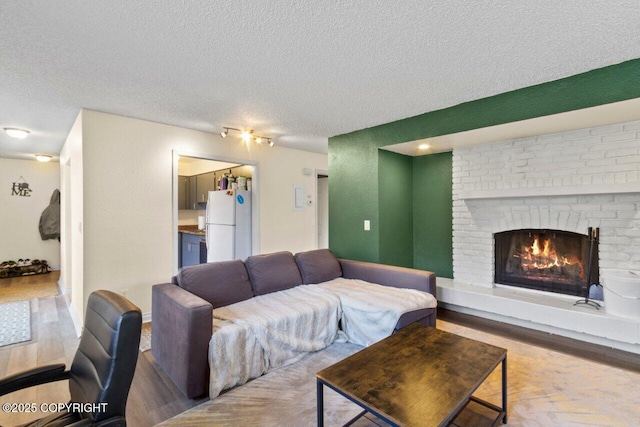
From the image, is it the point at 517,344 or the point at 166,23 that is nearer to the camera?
the point at 166,23

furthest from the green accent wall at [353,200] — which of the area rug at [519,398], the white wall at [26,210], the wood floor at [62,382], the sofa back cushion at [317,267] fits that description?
the white wall at [26,210]

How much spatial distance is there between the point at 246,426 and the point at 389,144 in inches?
121

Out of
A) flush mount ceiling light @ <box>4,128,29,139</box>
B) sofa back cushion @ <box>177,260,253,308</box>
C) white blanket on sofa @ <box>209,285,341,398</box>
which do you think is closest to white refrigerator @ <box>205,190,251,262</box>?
sofa back cushion @ <box>177,260,253,308</box>

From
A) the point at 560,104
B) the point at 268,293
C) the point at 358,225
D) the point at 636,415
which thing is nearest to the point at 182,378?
the point at 268,293

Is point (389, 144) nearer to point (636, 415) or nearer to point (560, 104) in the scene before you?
point (560, 104)

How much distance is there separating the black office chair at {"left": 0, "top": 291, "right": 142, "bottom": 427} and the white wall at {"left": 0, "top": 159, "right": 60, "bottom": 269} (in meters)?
6.74

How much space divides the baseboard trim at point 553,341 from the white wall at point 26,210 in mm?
7760

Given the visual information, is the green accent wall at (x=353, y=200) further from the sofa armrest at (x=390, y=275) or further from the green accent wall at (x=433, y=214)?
the green accent wall at (x=433, y=214)

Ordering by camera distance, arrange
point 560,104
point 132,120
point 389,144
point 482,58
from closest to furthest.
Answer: point 482,58
point 560,104
point 132,120
point 389,144

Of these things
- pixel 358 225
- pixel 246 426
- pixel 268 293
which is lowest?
pixel 246 426

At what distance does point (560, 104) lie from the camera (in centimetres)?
242

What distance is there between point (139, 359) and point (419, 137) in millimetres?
3476

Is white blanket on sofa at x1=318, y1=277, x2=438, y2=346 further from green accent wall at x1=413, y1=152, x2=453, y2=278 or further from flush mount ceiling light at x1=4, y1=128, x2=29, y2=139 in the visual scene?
flush mount ceiling light at x1=4, y1=128, x2=29, y2=139

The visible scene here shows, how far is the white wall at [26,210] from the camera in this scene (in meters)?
5.93
